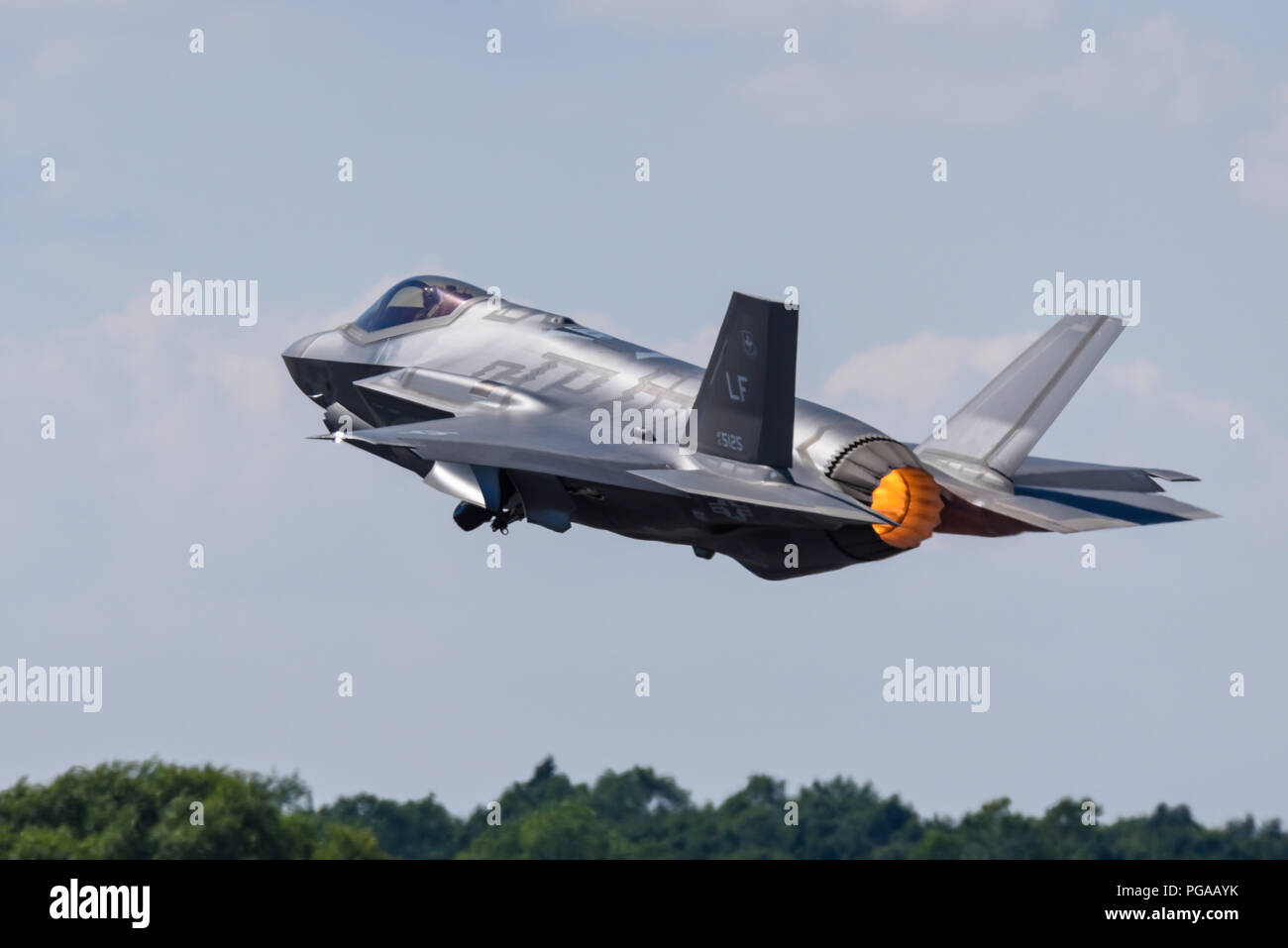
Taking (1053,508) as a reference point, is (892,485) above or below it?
above

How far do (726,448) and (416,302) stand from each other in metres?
9.68

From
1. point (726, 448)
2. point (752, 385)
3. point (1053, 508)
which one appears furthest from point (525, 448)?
point (1053, 508)

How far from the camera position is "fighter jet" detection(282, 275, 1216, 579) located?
1147 inches

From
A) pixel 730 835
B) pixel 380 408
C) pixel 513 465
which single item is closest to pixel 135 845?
pixel 730 835

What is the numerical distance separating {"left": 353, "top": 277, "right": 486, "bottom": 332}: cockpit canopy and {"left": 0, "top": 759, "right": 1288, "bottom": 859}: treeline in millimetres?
26909

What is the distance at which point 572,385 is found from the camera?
32.6 metres

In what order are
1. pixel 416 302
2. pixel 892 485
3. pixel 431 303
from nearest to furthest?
pixel 892 485
pixel 431 303
pixel 416 302

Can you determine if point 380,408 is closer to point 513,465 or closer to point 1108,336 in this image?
point 513,465

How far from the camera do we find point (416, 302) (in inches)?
1457

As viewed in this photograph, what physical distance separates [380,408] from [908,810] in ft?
189

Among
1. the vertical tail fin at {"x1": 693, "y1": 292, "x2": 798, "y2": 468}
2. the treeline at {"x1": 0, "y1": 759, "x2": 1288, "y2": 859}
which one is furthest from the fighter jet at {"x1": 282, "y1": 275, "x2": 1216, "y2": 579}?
the treeline at {"x1": 0, "y1": 759, "x2": 1288, "y2": 859}

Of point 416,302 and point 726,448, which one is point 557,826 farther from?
point 726,448

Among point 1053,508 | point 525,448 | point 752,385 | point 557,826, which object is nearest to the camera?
point 752,385

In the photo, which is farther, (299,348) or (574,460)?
(299,348)
